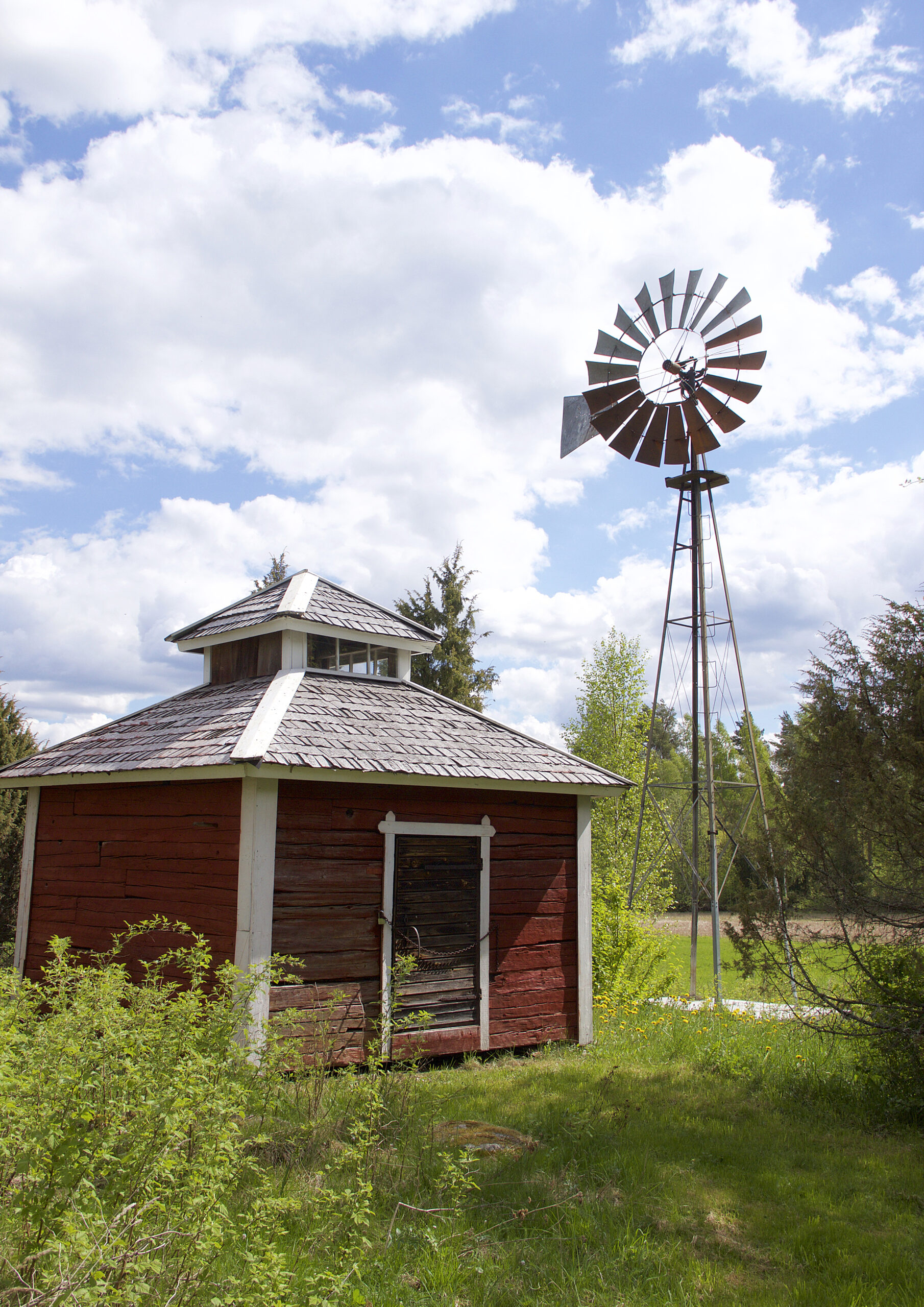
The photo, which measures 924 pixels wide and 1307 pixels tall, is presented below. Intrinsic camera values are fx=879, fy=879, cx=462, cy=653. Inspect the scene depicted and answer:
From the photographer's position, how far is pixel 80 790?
9734mm

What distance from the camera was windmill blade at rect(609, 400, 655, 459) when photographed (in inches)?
501

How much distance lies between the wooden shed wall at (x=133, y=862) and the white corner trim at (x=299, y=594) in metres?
2.28

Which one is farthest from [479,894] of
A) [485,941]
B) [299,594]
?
[299,594]

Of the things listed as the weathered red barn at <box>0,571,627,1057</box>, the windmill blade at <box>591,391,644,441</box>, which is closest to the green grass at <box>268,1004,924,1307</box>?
the weathered red barn at <box>0,571,627,1057</box>

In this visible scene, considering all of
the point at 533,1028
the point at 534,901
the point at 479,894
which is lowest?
the point at 533,1028

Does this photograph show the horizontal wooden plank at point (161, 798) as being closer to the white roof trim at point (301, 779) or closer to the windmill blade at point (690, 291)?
the white roof trim at point (301, 779)

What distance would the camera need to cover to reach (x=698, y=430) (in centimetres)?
1266

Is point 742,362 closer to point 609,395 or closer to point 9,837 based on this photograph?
point 609,395

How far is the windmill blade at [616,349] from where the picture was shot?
12.7m

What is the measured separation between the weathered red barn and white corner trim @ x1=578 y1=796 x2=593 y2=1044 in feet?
0.07

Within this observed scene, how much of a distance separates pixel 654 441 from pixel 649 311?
1.86 meters

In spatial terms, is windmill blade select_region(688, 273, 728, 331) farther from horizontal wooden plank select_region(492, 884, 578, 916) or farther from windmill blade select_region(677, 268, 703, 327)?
horizontal wooden plank select_region(492, 884, 578, 916)

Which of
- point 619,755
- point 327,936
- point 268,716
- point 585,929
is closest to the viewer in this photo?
point 327,936

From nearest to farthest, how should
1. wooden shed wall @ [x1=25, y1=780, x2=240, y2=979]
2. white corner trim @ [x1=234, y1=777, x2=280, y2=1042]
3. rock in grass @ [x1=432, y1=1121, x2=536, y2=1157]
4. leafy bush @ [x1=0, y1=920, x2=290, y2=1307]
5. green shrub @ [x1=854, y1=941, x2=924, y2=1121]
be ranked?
1. leafy bush @ [x1=0, y1=920, x2=290, y2=1307]
2. rock in grass @ [x1=432, y1=1121, x2=536, y2=1157]
3. green shrub @ [x1=854, y1=941, x2=924, y2=1121]
4. white corner trim @ [x1=234, y1=777, x2=280, y2=1042]
5. wooden shed wall @ [x1=25, y1=780, x2=240, y2=979]
